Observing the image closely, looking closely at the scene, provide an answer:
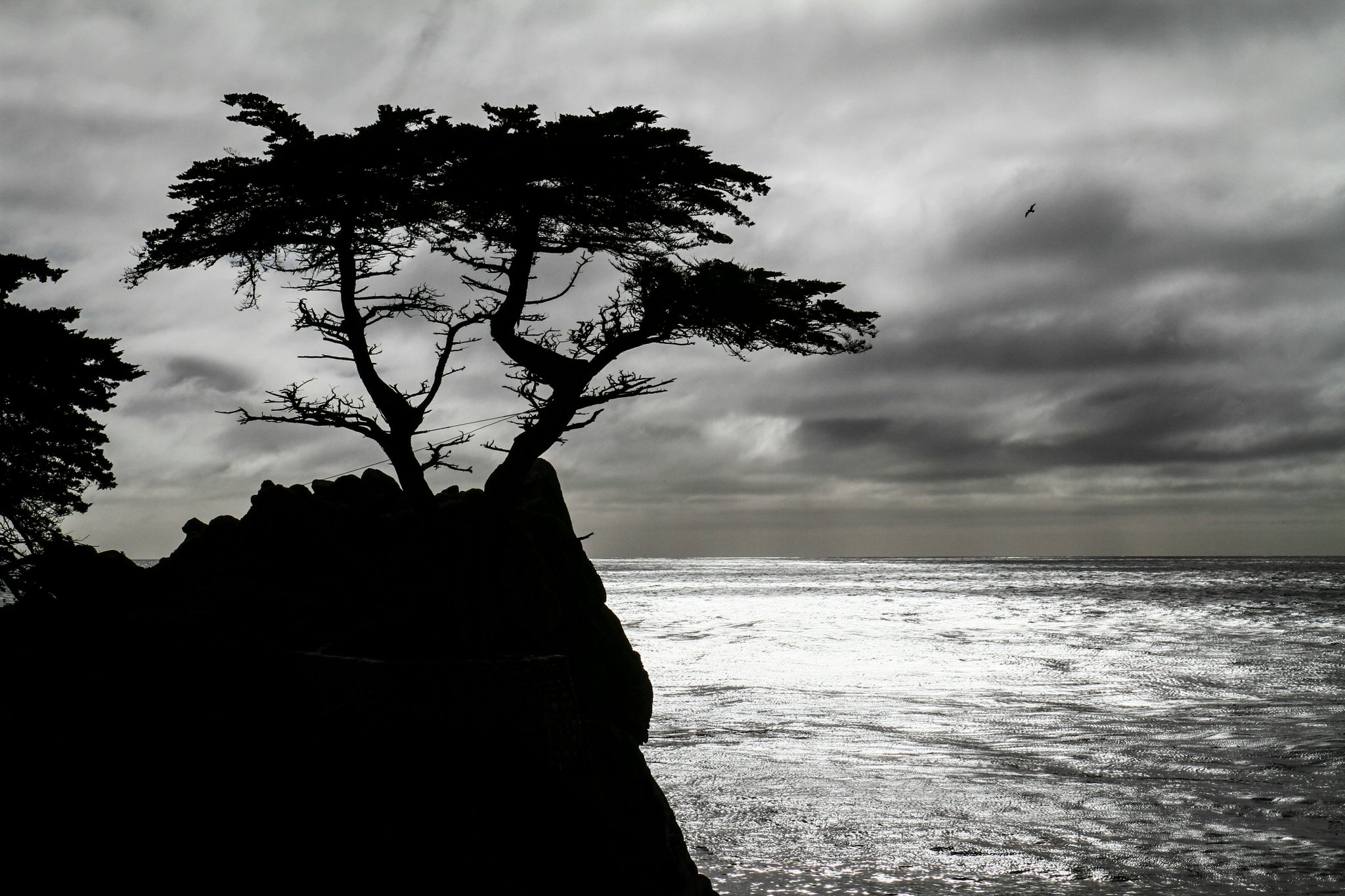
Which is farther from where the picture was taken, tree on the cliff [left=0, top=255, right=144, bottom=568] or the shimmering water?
tree on the cliff [left=0, top=255, right=144, bottom=568]

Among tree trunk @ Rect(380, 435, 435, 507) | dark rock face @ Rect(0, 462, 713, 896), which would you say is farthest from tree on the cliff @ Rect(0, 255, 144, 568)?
tree trunk @ Rect(380, 435, 435, 507)

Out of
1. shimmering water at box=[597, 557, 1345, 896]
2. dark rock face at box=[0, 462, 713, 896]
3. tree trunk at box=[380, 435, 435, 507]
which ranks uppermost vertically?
tree trunk at box=[380, 435, 435, 507]

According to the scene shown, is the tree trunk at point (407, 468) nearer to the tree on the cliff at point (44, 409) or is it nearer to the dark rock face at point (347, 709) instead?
the dark rock face at point (347, 709)

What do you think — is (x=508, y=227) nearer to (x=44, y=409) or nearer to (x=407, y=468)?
(x=407, y=468)

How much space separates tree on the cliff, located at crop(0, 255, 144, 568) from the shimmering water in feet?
52.4

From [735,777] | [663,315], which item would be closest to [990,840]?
[735,777]

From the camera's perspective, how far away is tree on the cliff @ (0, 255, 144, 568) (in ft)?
70.2

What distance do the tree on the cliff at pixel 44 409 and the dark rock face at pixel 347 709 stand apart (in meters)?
6.94

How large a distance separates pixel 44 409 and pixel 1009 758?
2413 centimetres

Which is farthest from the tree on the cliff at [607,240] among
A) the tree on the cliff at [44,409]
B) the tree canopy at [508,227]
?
the tree on the cliff at [44,409]

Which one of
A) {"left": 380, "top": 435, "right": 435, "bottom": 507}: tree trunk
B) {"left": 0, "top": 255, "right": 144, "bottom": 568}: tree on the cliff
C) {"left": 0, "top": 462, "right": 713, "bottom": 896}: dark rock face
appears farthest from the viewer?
{"left": 0, "top": 255, "right": 144, "bottom": 568}: tree on the cliff

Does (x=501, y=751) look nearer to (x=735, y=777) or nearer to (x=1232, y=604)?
(x=735, y=777)

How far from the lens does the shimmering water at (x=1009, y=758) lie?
15633mm

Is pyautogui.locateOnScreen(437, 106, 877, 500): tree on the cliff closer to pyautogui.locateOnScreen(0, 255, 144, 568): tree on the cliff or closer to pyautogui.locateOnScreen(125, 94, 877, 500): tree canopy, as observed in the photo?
pyautogui.locateOnScreen(125, 94, 877, 500): tree canopy
